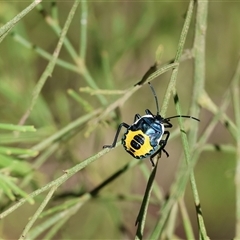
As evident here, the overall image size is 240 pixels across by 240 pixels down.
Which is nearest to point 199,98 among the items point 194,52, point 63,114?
point 194,52

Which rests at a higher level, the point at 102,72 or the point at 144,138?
the point at 102,72

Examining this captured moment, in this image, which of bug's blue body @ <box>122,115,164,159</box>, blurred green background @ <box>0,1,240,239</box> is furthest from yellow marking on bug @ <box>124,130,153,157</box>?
blurred green background @ <box>0,1,240,239</box>

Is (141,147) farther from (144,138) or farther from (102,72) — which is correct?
(102,72)

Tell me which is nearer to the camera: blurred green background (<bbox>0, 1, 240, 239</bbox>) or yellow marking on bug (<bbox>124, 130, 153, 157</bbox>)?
yellow marking on bug (<bbox>124, 130, 153, 157</bbox>)

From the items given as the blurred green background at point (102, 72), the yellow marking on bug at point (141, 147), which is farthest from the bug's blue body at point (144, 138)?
the blurred green background at point (102, 72)

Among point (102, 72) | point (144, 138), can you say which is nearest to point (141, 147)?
point (144, 138)

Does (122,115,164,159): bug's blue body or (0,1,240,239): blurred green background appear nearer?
(122,115,164,159): bug's blue body

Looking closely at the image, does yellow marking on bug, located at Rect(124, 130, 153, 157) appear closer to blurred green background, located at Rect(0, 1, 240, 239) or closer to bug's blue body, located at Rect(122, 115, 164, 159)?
bug's blue body, located at Rect(122, 115, 164, 159)

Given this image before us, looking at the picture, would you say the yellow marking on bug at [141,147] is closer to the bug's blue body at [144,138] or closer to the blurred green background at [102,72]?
the bug's blue body at [144,138]

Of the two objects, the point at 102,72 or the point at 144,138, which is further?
the point at 102,72

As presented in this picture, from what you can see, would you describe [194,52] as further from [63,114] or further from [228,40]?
[228,40]

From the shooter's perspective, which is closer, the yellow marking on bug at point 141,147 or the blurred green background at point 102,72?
the yellow marking on bug at point 141,147
